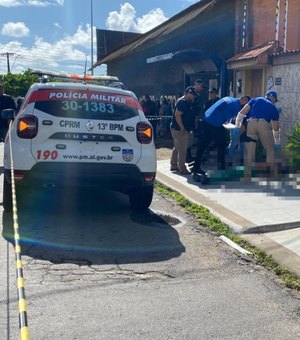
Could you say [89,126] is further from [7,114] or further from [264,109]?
[264,109]

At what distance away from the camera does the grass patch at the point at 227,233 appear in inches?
159

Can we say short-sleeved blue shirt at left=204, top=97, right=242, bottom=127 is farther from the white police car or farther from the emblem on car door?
the emblem on car door

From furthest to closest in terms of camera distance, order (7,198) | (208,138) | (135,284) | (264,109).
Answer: (208,138) → (264,109) → (7,198) → (135,284)

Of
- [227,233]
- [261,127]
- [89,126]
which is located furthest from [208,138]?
[89,126]

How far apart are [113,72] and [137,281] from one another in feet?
80.8

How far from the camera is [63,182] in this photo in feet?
17.4

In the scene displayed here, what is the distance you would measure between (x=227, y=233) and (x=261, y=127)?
3173mm

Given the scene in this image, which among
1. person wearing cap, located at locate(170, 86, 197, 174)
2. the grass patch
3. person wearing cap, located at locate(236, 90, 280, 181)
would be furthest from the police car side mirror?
person wearing cap, located at locate(236, 90, 280, 181)

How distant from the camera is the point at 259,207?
6.29 metres

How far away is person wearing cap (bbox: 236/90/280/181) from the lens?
306 inches

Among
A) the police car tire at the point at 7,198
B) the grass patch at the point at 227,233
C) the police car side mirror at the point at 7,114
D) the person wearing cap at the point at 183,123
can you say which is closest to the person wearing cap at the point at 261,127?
the person wearing cap at the point at 183,123

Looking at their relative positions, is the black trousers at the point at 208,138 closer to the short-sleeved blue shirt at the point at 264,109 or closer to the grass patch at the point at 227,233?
the short-sleeved blue shirt at the point at 264,109

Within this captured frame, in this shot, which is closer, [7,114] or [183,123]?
[7,114]

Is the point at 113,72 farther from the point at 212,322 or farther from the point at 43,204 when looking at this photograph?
the point at 212,322
